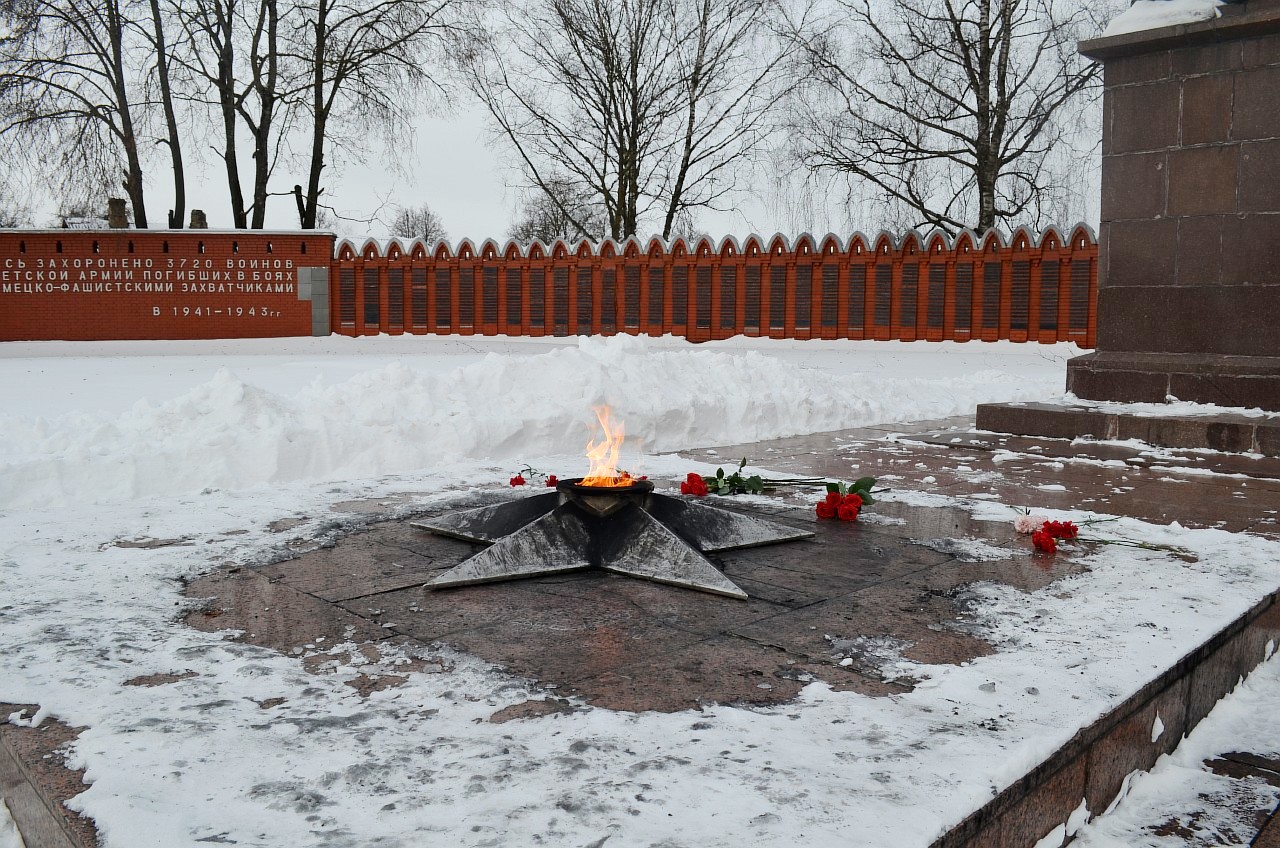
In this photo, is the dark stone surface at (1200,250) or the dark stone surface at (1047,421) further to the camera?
the dark stone surface at (1200,250)

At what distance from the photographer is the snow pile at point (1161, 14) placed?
24.8 ft

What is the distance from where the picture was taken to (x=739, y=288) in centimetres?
2233

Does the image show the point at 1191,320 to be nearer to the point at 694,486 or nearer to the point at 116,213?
the point at 694,486

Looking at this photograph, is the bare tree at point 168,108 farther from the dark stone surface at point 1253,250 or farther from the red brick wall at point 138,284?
the dark stone surface at point 1253,250

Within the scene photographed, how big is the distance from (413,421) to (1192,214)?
19.7 ft

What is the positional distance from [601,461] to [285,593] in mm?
1404

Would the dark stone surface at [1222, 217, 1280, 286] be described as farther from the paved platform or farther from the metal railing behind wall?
the metal railing behind wall

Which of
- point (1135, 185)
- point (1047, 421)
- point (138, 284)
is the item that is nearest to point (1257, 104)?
point (1135, 185)

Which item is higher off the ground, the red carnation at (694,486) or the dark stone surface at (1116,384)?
the dark stone surface at (1116,384)

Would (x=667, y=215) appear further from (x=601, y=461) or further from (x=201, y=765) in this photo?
(x=201, y=765)

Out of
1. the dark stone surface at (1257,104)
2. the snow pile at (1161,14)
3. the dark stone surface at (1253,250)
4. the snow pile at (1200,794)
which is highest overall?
the snow pile at (1161,14)

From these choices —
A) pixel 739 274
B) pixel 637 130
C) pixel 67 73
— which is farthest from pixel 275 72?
pixel 739 274

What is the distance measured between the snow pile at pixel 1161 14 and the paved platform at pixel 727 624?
177 inches

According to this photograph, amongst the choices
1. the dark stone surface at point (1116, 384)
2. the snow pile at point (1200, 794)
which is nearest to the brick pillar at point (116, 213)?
the dark stone surface at point (1116, 384)
